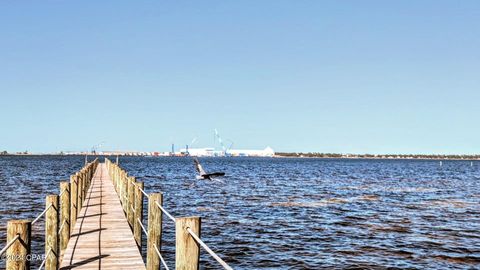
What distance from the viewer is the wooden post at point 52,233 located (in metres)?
9.27

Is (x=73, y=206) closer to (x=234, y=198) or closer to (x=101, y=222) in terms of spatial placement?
(x=101, y=222)

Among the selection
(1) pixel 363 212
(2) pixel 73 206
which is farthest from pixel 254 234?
(1) pixel 363 212

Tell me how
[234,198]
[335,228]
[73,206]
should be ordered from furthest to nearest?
[234,198], [335,228], [73,206]

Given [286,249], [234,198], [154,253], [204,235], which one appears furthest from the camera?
[234,198]

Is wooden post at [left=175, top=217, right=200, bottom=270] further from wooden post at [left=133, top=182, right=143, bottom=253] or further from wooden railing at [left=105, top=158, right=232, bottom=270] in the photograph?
wooden post at [left=133, top=182, right=143, bottom=253]

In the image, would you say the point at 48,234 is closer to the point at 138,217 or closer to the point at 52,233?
the point at 52,233

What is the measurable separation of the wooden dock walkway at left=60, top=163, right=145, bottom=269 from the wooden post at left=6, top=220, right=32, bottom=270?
11.2 ft

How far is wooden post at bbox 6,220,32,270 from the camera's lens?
19.6 ft

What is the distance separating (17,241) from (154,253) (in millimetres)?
3257

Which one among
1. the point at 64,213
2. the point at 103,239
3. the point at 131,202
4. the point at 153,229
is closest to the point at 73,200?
the point at 131,202

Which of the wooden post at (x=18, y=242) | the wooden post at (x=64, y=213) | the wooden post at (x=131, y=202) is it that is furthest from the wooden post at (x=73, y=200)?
the wooden post at (x=18, y=242)

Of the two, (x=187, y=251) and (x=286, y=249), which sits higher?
(x=187, y=251)

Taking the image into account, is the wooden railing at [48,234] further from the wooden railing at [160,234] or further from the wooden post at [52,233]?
the wooden railing at [160,234]

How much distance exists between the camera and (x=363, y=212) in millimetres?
30750
